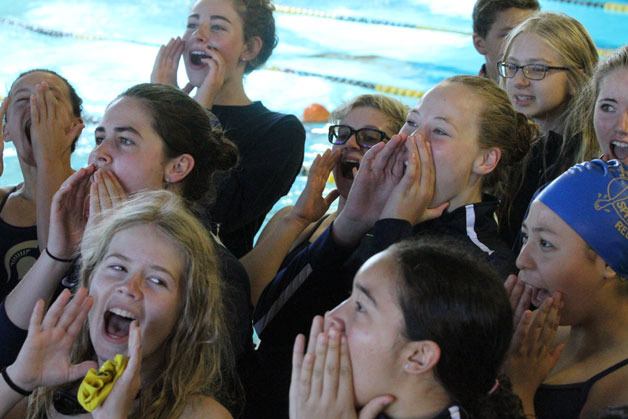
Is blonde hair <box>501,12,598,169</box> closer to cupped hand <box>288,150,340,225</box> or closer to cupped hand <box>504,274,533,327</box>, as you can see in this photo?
cupped hand <box>288,150,340,225</box>

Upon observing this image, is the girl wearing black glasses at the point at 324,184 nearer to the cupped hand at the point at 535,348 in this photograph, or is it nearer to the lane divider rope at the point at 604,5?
the cupped hand at the point at 535,348

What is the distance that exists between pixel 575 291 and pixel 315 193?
1.22 metres

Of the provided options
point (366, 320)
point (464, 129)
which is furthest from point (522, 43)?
point (366, 320)

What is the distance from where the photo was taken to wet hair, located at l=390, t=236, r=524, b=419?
68.8 inches

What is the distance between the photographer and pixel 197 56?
3.81 m

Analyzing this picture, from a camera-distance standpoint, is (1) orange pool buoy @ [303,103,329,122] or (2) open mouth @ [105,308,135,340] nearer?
(2) open mouth @ [105,308,135,340]

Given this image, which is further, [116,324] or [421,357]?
[116,324]

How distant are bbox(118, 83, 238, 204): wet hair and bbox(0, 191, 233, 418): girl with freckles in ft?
1.61

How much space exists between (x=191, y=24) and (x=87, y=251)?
5.74 ft

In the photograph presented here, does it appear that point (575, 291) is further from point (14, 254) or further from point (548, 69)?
point (14, 254)

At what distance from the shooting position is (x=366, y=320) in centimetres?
181

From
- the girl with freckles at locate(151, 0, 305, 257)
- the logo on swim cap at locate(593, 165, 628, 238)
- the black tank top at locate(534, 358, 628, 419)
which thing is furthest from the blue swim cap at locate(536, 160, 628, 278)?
the girl with freckles at locate(151, 0, 305, 257)

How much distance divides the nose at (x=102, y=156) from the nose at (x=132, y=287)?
0.64 metres

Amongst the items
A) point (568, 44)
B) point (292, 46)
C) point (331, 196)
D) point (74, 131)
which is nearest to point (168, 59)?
point (74, 131)
